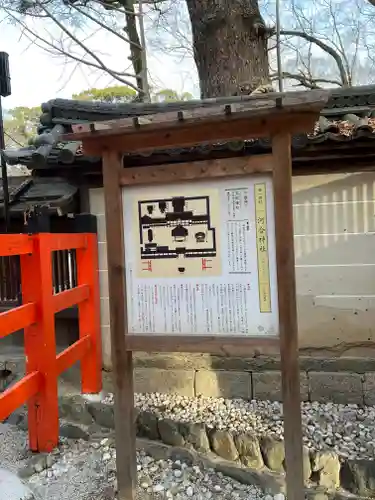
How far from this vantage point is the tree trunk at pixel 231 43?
7855 millimetres

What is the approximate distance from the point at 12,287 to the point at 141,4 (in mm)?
9234

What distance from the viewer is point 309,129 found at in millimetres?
2795

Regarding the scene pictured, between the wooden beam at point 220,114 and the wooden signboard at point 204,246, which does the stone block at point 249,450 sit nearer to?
the wooden signboard at point 204,246

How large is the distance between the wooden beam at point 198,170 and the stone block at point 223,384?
2.99 m

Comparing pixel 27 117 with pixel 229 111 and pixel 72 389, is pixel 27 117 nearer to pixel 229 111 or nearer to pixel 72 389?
pixel 72 389

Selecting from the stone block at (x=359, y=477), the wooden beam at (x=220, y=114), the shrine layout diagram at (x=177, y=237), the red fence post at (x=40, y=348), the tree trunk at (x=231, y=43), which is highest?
the tree trunk at (x=231, y=43)

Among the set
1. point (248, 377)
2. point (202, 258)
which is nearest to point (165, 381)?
point (248, 377)

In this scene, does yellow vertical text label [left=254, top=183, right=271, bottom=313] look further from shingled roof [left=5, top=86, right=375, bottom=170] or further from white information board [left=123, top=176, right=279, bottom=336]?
shingled roof [left=5, top=86, right=375, bottom=170]

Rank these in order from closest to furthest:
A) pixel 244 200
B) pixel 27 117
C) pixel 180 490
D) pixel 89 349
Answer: pixel 244 200 < pixel 180 490 < pixel 89 349 < pixel 27 117

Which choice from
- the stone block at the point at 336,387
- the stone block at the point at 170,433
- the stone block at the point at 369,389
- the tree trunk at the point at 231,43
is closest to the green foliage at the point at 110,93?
the tree trunk at the point at 231,43

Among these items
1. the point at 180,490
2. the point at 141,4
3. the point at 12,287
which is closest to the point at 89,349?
the point at 12,287

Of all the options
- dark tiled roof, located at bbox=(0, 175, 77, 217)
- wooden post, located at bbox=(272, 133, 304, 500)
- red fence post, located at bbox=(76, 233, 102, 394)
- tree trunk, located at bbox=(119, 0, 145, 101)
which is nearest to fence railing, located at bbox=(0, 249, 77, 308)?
red fence post, located at bbox=(76, 233, 102, 394)

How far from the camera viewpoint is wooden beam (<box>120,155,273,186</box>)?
286 centimetres

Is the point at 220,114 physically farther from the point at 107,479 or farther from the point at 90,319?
the point at 90,319
